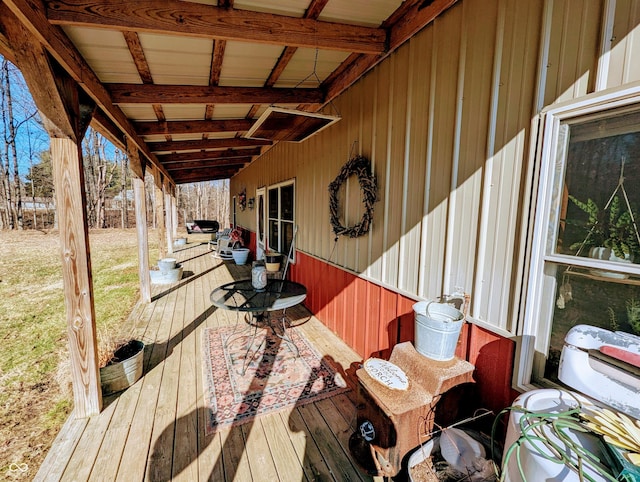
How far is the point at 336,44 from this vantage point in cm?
196

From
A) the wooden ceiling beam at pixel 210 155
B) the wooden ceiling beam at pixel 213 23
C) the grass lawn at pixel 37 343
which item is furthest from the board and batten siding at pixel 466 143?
the wooden ceiling beam at pixel 210 155

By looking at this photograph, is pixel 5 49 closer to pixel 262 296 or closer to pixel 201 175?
pixel 262 296

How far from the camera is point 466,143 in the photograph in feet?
5.65

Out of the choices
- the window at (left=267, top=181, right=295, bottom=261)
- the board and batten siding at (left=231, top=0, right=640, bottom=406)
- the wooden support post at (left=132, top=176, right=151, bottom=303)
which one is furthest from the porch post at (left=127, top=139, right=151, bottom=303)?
the board and batten siding at (left=231, top=0, right=640, bottom=406)

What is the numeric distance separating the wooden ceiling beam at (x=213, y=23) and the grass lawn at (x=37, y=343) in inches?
103

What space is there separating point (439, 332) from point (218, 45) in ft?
8.24

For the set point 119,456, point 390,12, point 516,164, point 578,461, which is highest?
point 390,12

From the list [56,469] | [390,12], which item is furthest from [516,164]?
[56,469]

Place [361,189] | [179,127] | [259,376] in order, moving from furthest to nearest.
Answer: [179,127] → [361,189] → [259,376]

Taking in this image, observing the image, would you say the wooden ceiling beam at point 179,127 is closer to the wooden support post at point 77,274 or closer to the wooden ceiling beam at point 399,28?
the wooden ceiling beam at point 399,28

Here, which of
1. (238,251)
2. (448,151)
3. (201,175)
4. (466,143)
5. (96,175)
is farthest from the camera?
(96,175)

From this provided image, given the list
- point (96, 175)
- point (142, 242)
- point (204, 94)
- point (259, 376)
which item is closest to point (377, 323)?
point (259, 376)

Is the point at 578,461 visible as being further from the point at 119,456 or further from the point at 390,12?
the point at 390,12

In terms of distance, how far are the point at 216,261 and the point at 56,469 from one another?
6656 mm
